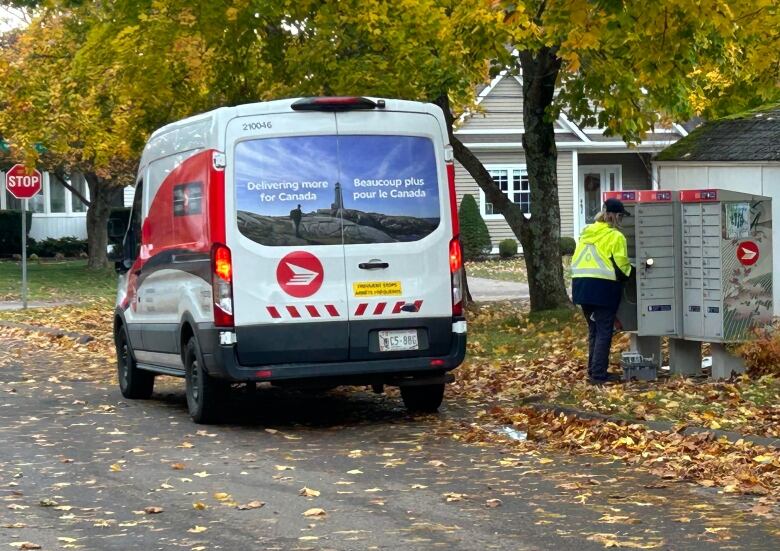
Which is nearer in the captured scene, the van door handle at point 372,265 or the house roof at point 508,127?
the van door handle at point 372,265

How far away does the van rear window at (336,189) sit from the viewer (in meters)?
11.9

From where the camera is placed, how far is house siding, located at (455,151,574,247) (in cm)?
4725

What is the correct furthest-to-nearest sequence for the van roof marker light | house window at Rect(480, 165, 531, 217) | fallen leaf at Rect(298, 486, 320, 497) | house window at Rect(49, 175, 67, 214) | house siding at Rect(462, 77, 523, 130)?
house window at Rect(49, 175, 67, 214) → house window at Rect(480, 165, 531, 217) → house siding at Rect(462, 77, 523, 130) → the van roof marker light → fallen leaf at Rect(298, 486, 320, 497)

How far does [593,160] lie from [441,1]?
100 ft

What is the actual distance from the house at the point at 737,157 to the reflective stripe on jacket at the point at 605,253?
15.6 ft

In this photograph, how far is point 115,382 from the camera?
678 inches

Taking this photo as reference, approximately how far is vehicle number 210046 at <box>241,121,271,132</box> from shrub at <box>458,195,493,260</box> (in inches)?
1330

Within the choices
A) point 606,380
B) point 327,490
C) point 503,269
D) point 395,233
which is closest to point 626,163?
point 503,269

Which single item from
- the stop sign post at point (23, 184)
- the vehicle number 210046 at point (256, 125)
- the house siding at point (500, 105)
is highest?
the house siding at point (500, 105)

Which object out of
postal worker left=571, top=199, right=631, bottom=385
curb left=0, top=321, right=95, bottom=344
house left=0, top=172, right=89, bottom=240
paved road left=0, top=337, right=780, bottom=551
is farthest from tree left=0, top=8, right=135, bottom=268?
house left=0, top=172, right=89, bottom=240

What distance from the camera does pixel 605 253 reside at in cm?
1397

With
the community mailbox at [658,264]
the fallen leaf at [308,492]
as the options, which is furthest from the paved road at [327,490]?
the community mailbox at [658,264]

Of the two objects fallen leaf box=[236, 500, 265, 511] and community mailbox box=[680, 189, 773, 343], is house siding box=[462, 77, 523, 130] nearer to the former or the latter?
community mailbox box=[680, 189, 773, 343]

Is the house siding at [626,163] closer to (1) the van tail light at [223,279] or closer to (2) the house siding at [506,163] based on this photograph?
(2) the house siding at [506,163]
